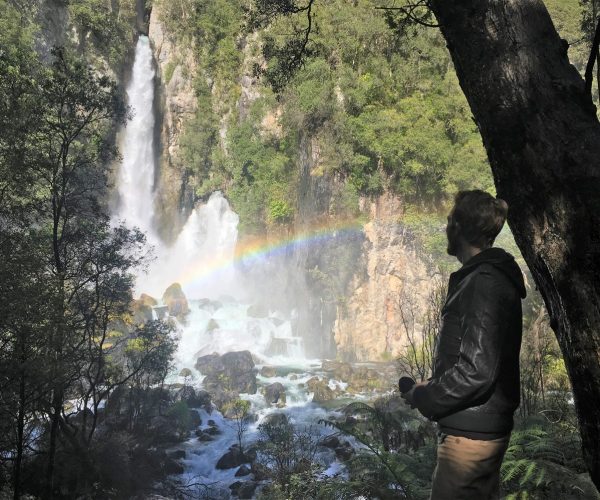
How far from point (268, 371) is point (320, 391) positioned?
12.8 feet

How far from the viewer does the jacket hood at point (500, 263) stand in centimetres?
159

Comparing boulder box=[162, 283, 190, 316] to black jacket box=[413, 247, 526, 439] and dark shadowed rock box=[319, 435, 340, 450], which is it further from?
black jacket box=[413, 247, 526, 439]

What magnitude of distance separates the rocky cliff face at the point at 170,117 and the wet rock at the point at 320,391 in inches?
928

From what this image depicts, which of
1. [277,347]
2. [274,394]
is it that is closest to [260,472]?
[274,394]

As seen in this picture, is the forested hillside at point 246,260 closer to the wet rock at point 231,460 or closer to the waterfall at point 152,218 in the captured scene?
the wet rock at point 231,460

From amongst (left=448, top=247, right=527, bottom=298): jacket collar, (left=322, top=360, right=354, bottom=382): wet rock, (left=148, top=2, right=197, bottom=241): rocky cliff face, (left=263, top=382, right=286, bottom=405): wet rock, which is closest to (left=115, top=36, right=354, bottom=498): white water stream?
(left=148, top=2, right=197, bottom=241): rocky cliff face

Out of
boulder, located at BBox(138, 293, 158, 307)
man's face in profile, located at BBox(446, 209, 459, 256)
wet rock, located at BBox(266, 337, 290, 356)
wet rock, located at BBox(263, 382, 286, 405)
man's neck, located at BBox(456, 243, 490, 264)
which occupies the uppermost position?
boulder, located at BBox(138, 293, 158, 307)

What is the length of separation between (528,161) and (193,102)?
3776 cm

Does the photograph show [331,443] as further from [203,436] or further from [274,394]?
[274,394]

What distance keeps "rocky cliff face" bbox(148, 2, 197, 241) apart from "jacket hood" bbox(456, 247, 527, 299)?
36.9 metres

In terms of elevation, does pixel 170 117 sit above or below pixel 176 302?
above

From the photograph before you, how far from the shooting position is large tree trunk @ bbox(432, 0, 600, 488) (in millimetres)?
1493

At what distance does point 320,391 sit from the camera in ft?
57.0

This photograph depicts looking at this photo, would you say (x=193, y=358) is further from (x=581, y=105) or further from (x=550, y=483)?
(x=581, y=105)
